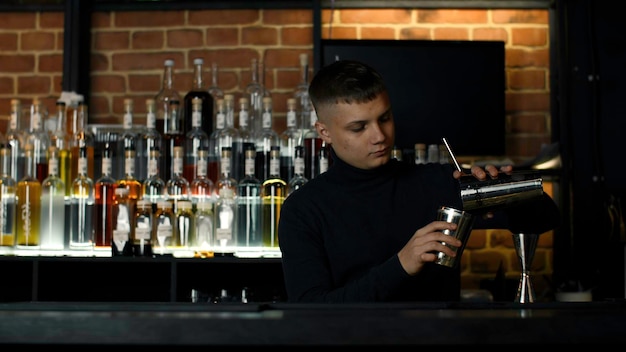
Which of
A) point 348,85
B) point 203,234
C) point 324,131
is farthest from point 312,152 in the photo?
point 348,85

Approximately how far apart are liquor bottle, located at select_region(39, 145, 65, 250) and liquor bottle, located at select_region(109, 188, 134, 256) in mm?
177

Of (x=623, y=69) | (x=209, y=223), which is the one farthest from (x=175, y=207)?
(x=623, y=69)

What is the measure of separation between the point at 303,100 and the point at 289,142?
0.57 ft

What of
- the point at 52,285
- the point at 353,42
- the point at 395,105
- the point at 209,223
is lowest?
the point at 52,285

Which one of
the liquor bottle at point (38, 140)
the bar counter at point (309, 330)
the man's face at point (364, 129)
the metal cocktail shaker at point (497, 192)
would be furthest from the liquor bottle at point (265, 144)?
the bar counter at point (309, 330)

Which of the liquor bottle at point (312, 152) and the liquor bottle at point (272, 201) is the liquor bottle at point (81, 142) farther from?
the liquor bottle at point (312, 152)

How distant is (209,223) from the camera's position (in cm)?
276

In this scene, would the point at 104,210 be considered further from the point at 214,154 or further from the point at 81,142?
the point at 214,154

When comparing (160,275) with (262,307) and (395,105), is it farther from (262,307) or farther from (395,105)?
(262,307)

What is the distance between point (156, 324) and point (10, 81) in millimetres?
2768

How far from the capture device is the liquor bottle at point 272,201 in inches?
108

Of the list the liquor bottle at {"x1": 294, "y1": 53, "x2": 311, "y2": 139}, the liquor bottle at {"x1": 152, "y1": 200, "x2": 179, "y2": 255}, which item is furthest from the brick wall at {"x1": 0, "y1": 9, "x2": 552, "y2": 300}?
the liquor bottle at {"x1": 152, "y1": 200, "x2": 179, "y2": 255}

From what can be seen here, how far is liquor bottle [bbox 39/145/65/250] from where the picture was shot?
2809 mm

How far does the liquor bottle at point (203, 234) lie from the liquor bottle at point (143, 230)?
14cm
